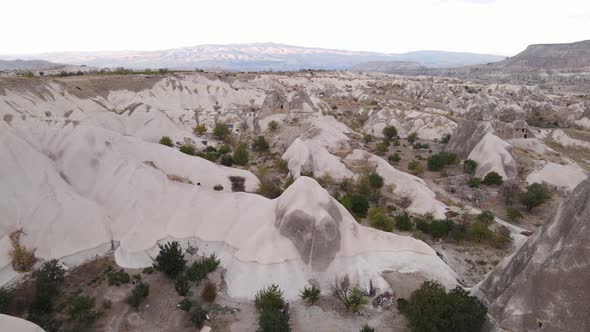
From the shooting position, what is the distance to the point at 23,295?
729 inches

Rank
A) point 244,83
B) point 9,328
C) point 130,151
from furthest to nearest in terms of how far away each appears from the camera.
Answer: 1. point 244,83
2. point 130,151
3. point 9,328

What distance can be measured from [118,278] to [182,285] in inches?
173

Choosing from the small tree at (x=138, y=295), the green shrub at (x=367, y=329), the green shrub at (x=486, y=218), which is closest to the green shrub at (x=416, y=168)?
the green shrub at (x=486, y=218)

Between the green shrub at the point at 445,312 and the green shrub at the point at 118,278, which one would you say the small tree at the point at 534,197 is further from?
the green shrub at the point at 118,278

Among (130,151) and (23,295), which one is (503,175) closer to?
(130,151)

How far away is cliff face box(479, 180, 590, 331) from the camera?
12453 millimetres

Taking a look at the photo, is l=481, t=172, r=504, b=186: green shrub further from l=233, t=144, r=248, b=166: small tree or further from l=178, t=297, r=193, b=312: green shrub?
l=178, t=297, r=193, b=312: green shrub

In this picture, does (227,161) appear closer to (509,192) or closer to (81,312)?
(81,312)

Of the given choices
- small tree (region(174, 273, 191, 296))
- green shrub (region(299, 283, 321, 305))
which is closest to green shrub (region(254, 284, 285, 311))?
green shrub (region(299, 283, 321, 305))

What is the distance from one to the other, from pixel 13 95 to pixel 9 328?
45.0 m

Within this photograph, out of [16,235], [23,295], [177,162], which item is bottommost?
[23,295]

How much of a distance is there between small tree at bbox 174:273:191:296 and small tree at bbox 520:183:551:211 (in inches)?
1171

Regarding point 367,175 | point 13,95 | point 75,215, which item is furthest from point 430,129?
point 13,95

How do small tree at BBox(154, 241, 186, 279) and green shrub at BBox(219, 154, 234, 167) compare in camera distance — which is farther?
green shrub at BBox(219, 154, 234, 167)
